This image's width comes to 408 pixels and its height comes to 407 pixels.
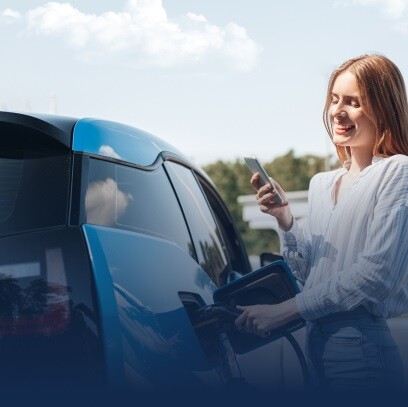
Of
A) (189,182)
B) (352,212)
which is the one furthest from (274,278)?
(189,182)

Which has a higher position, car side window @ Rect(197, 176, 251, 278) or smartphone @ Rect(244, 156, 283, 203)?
smartphone @ Rect(244, 156, 283, 203)

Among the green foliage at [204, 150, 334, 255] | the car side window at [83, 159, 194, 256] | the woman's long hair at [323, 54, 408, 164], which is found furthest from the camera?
the green foliage at [204, 150, 334, 255]

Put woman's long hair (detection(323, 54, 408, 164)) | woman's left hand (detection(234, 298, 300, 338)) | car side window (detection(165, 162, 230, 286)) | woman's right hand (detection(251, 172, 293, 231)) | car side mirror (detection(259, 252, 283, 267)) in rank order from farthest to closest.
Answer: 1. car side mirror (detection(259, 252, 283, 267))
2. car side window (detection(165, 162, 230, 286))
3. woman's right hand (detection(251, 172, 293, 231))
4. woman's long hair (detection(323, 54, 408, 164))
5. woman's left hand (detection(234, 298, 300, 338))

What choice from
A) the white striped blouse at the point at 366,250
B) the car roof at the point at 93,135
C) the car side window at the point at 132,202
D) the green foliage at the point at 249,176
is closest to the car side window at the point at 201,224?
the car side window at the point at 132,202

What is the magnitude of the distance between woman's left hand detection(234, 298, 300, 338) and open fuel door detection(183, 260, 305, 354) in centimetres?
4

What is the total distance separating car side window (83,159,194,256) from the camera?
2.68m

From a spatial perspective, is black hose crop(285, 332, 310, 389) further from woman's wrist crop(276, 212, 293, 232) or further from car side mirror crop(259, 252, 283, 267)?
car side mirror crop(259, 252, 283, 267)

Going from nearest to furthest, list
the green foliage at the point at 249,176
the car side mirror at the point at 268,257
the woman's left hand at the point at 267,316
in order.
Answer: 1. the woman's left hand at the point at 267,316
2. the car side mirror at the point at 268,257
3. the green foliage at the point at 249,176

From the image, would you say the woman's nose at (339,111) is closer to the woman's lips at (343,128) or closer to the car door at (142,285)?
the woman's lips at (343,128)

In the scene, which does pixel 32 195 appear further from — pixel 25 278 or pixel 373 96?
pixel 373 96

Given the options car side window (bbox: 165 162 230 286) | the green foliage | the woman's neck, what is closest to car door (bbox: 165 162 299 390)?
car side window (bbox: 165 162 230 286)

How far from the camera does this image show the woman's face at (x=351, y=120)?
9.90 ft

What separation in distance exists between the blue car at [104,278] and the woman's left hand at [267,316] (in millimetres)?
49

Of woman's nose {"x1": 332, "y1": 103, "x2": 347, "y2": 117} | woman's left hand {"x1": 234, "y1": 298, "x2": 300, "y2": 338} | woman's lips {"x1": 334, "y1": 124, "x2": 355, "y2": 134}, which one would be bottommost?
woman's left hand {"x1": 234, "y1": 298, "x2": 300, "y2": 338}
